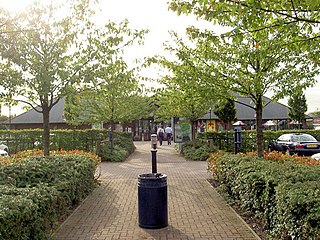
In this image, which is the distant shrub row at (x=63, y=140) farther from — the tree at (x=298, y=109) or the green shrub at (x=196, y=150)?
the tree at (x=298, y=109)

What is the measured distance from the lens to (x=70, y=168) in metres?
7.52

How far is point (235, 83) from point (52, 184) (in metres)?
5.21

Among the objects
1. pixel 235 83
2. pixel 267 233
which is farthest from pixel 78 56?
pixel 267 233

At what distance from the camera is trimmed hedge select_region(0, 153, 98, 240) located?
3.97 meters

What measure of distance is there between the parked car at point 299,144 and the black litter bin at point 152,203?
13547 mm

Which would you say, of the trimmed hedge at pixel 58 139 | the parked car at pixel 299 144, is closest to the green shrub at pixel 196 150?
the parked car at pixel 299 144

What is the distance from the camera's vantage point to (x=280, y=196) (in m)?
4.49

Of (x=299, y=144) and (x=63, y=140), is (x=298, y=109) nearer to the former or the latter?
(x=299, y=144)

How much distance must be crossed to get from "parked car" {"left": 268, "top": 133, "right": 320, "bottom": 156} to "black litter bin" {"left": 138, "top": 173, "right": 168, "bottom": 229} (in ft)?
44.4

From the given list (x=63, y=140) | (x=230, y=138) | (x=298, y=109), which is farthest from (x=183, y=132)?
(x=298, y=109)

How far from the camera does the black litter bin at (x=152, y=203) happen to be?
5.93 m

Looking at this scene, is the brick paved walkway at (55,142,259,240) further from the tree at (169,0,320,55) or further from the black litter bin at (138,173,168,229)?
the tree at (169,0,320,55)

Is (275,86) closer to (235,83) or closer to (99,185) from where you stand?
(235,83)

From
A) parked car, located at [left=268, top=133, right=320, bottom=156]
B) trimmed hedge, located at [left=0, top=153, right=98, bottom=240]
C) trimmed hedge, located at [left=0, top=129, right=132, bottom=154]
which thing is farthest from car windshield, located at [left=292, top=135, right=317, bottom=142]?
trimmed hedge, located at [left=0, top=153, right=98, bottom=240]
